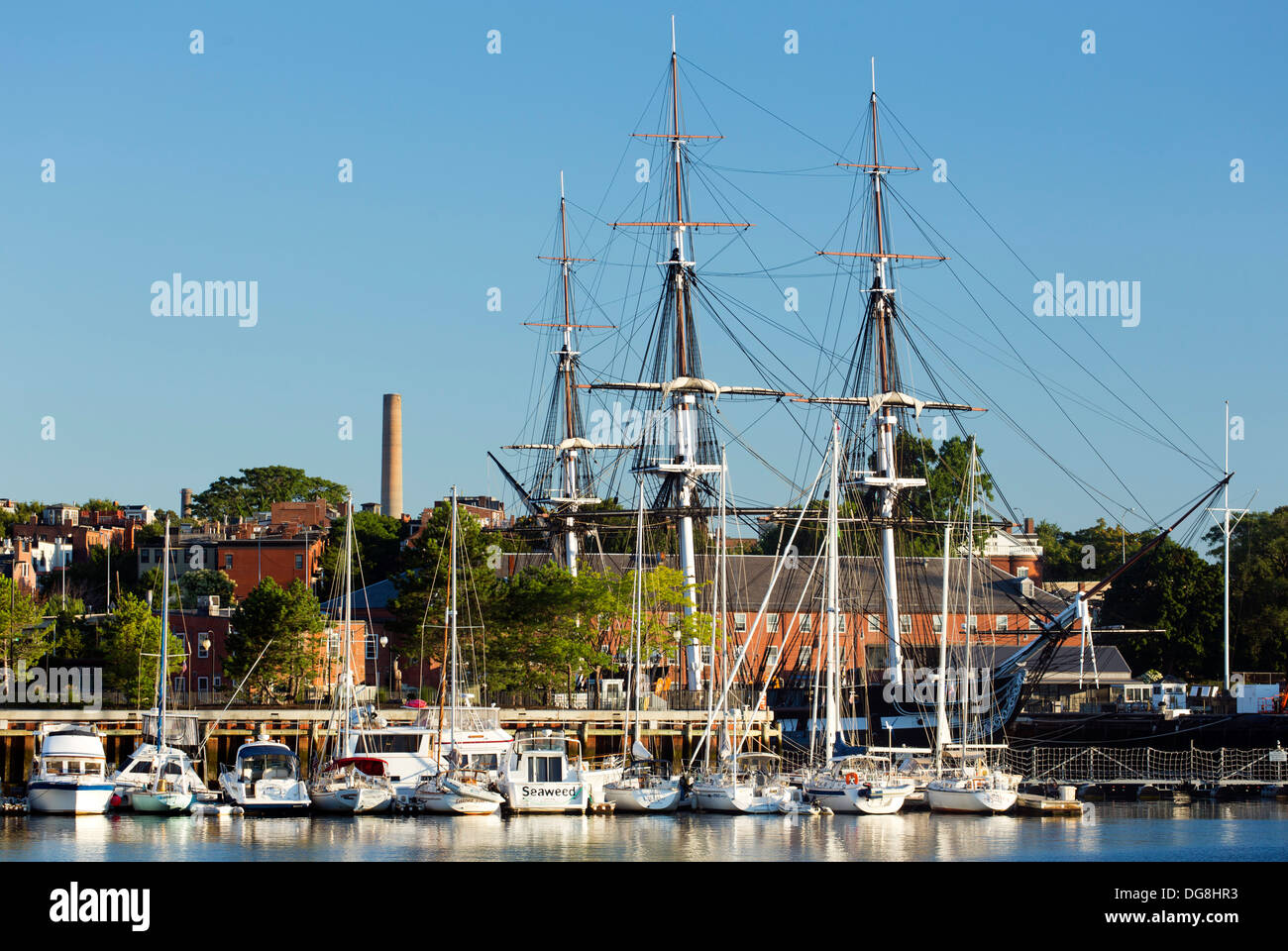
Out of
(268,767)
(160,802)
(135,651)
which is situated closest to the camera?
(160,802)

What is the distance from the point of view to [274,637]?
8750cm

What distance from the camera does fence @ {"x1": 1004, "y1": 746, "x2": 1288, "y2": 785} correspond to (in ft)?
267

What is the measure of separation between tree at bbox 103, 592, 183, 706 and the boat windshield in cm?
2246

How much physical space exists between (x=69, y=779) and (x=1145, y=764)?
53628 mm

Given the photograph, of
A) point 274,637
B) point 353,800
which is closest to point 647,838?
point 353,800

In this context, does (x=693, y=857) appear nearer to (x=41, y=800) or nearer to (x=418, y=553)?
(x=41, y=800)

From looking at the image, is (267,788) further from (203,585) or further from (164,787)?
(203,585)

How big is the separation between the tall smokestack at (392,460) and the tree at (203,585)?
4125 centimetres

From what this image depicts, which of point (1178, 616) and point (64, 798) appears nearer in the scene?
point (64, 798)

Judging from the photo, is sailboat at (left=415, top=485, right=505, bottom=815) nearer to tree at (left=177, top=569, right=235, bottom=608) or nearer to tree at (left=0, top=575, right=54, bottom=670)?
tree at (left=0, top=575, right=54, bottom=670)

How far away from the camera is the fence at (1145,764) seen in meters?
81.4

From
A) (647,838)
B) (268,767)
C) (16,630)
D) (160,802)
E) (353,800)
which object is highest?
(16,630)

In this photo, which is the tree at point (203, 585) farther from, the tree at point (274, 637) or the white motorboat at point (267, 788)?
the white motorboat at point (267, 788)
